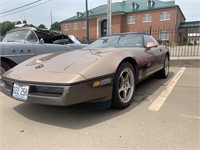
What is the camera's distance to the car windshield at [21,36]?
5604 mm

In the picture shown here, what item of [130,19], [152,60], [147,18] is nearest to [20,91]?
[152,60]

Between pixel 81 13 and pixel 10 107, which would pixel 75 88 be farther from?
pixel 81 13

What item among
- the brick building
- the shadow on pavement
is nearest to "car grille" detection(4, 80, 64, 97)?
the shadow on pavement

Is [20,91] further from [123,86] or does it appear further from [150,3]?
[150,3]

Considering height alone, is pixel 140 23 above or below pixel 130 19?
below

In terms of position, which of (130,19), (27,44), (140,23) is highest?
(130,19)

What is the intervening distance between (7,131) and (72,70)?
3.60ft

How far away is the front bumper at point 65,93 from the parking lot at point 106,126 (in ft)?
0.89

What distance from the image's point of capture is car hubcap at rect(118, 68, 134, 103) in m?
3.19

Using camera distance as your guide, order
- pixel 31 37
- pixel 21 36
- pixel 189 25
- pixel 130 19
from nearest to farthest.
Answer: pixel 31 37
pixel 21 36
pixel 189 25
pixel 130 19

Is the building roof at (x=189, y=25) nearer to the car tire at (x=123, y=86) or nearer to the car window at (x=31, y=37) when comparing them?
the car window at (x=31, y=37)

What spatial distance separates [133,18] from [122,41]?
134 feet

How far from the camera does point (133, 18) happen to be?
43.1m

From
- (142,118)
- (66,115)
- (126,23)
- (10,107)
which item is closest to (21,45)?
(10,107)
